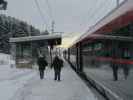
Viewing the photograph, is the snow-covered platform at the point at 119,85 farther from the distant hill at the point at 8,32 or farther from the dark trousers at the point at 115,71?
the distant hill at the point at 8,32

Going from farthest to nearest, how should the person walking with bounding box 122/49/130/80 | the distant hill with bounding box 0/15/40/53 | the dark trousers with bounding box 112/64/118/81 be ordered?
the distant hill with bounding box 0/15/40/53, the dark trousers with bounding box 112/64/118/81, the person walking with bounding box 122/49/130/80

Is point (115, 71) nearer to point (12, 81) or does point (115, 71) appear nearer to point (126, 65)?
point (126, 65)

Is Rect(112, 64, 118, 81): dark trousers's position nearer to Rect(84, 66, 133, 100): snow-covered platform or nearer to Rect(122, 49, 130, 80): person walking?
Rect(84, 66, 133, 100): snow-covered platform

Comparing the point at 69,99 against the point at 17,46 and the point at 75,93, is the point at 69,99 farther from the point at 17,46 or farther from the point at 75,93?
the point at 17,46

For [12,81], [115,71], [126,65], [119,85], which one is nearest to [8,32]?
[12,81]

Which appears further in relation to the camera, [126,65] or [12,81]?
[12,81]

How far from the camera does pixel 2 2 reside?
128ft

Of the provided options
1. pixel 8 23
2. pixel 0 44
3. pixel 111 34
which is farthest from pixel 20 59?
pixel 8 23

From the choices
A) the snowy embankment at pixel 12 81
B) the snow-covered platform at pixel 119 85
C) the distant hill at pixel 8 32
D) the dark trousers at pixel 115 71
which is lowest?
the snowy embankment at pixel 12 81

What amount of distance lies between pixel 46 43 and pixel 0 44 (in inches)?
2504

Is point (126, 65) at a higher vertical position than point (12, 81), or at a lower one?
higher

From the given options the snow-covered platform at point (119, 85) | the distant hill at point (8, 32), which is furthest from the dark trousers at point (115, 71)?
the distant hill at point (8, 32)

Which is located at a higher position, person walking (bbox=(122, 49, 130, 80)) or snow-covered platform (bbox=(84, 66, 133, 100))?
person walking (bbox=(122, 49, 130, 80))

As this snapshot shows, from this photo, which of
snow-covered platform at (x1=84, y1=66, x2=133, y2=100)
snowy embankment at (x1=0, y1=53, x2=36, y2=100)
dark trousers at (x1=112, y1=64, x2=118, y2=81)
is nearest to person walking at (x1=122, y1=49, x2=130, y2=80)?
snow-covered platform at (x1=84, y1=66, x2=133, y2=100)
